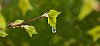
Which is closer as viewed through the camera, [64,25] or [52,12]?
[52,12]

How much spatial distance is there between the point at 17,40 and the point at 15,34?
51mm

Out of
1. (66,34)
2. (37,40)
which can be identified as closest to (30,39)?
(37,40)

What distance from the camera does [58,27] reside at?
8.67 ft

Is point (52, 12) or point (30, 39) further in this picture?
point (30, 39)

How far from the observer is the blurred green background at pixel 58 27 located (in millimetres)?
2566

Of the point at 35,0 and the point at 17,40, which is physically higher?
the point at 35,0

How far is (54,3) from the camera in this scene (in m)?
2.63

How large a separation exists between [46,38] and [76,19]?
0.92ft

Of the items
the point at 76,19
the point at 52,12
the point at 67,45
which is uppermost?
the point at 76,19

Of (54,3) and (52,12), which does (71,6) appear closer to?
(54,3)

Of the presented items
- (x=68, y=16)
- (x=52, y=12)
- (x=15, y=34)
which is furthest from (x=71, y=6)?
(x=52, y=12)

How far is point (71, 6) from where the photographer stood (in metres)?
2.64

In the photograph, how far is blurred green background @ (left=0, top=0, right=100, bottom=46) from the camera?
2566 mm

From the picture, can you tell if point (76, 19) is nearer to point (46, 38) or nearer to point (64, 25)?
point (64, 25)
